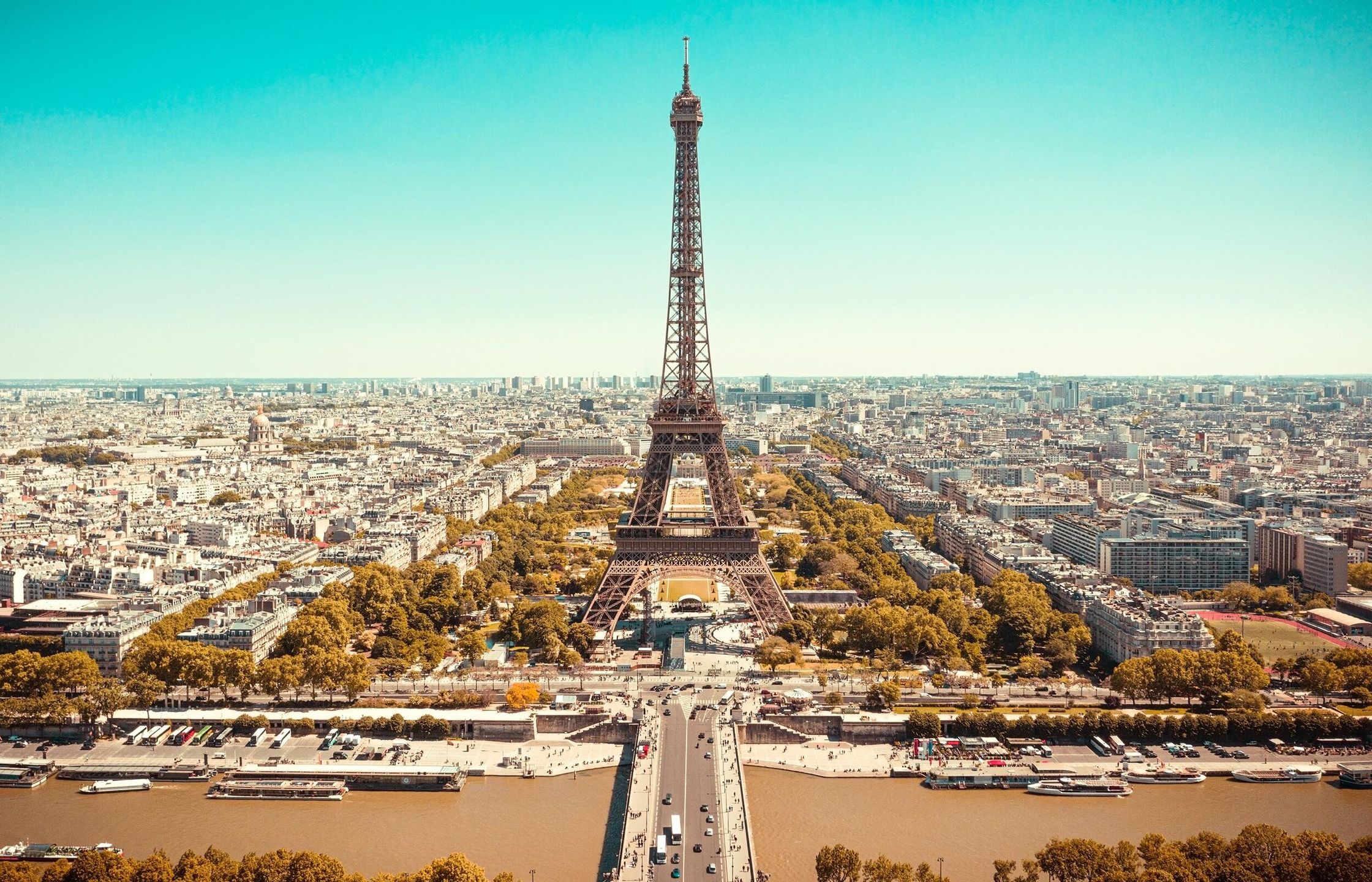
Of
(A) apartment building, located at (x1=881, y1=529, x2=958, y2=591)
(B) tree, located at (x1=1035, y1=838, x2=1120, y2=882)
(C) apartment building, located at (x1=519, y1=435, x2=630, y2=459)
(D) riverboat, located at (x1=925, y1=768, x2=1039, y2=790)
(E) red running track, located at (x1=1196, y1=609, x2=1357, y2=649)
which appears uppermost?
(C) apartment building, located at (x1=519, y1=435, x2=630, y2=459)

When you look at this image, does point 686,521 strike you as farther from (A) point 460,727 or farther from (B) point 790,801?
(B) point 790,801

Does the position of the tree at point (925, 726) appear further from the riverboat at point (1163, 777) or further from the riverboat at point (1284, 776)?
the riverboat at point (1284, 776)

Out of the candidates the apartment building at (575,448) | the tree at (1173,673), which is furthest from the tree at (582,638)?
the apartment building at (575,448)

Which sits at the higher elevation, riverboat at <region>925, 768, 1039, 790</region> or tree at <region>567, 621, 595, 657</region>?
tree at <region>567, 621, 595, 657</region>

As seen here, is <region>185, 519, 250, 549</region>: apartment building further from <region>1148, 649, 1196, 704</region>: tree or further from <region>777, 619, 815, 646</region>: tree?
<region>1148, 649, 1196, 704</region>: tree

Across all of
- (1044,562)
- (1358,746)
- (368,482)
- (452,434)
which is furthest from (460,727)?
(452,434)

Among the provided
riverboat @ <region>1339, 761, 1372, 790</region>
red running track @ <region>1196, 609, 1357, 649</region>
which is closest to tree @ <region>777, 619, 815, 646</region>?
red running track @ <region>1196, 609, 1357, 649</region>

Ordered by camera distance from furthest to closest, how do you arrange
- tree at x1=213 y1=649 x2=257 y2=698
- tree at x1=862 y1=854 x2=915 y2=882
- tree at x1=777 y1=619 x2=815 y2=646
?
tree at x1=777 y1=619 x2=815 y2=646 → tree at x1=213 y1=649 x2=257 y2=698 → tree at x1=862 y1=854 x2=915 y2=882
